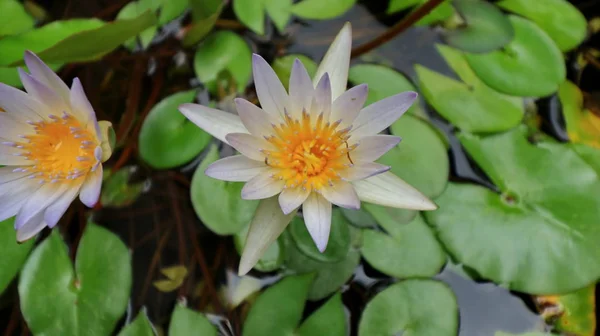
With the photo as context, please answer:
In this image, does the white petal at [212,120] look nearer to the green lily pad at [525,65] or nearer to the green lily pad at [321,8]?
the green lily pad at [321,8]

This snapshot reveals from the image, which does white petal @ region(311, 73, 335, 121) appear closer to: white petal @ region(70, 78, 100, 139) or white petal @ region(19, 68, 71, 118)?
white petal @ region(70, 78, 100, 139)

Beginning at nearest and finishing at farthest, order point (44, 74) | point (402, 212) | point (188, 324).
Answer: point (44, 74) → point (188, 324) → point (402, 212)

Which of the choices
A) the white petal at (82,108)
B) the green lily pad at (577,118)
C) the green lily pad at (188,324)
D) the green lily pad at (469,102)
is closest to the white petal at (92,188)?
the white petal at (82,108)

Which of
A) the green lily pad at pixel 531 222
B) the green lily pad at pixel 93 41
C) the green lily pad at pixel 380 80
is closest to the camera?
the green lily pad at pixel 93 41

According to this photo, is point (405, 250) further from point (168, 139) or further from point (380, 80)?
point (168, 139)

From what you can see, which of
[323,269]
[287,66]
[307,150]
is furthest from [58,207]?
[287,66]

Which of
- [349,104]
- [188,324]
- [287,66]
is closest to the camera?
[349,104]
